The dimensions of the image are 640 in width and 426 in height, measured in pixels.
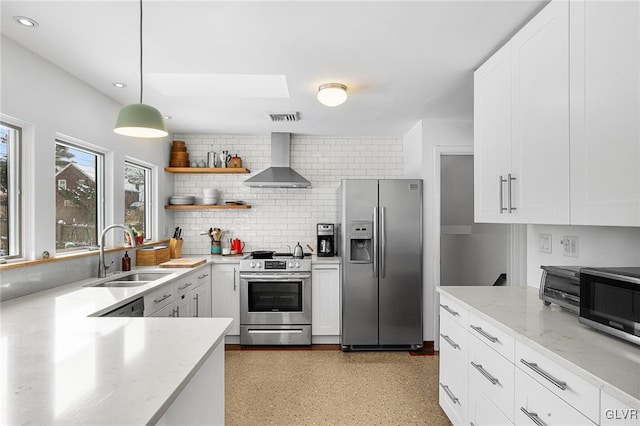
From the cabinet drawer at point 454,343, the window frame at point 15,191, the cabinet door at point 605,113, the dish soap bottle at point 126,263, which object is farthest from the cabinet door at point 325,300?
the cabinet door at point 605,113

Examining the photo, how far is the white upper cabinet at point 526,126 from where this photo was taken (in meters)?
1.62

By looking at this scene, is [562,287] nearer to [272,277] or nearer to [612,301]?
[612,301]

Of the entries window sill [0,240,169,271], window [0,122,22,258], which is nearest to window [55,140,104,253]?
window sill [0,240,169,271]

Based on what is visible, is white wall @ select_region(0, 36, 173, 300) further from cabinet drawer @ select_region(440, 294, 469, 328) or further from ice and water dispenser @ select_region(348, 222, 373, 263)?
cabinet drawer @ select_region(440, 294, 469, 328)

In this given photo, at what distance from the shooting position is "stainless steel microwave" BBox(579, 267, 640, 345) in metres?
1.28

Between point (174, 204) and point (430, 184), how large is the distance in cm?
309

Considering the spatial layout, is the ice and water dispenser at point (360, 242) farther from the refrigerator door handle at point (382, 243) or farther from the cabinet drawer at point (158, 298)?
the cabinet drawer at point (158, 298)

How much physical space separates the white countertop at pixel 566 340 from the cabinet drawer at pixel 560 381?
5 cm

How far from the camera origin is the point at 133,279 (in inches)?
123

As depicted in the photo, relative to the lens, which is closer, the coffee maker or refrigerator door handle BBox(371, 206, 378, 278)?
refrigerator door handle BBox(371, 206, 378, 278)

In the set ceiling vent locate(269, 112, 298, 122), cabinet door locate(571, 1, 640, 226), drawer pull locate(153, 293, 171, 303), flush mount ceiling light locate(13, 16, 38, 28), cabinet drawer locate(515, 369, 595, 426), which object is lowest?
cabinet drawer locate(515, 369, 595, 426)

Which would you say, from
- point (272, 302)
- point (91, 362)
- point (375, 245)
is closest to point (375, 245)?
point (375, 245)

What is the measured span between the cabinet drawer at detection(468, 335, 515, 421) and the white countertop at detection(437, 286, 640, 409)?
0.18m

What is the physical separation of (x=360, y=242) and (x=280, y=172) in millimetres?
1351
